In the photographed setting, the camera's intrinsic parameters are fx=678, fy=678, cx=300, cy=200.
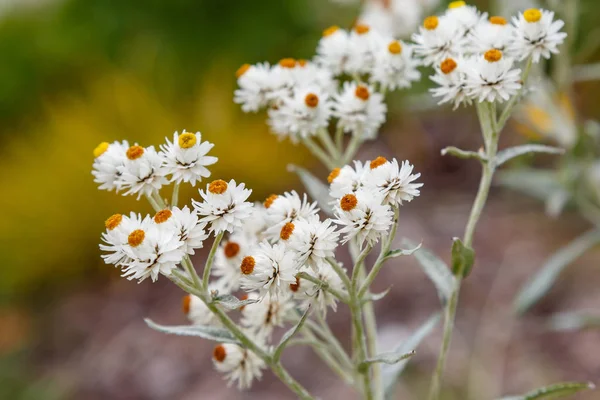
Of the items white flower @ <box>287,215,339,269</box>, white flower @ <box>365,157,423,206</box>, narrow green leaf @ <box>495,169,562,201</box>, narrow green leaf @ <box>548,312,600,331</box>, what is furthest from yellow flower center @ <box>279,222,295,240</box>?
narrow green leaf @ <box>495,169,562,201</box>

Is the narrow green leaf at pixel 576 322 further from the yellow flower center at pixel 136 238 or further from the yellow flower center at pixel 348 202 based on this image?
the yellow flower center at pixel 136 238

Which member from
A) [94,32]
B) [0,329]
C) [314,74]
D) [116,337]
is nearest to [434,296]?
[116,337]

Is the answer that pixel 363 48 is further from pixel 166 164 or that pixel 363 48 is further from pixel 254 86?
pixel 166 164

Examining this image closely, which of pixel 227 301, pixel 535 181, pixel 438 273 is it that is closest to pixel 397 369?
pixel 438 273

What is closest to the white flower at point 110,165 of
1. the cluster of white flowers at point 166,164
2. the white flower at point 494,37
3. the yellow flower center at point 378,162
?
the cluster of white flowers at point 166,164

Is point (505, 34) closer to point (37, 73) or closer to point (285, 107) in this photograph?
point (285, 107)
